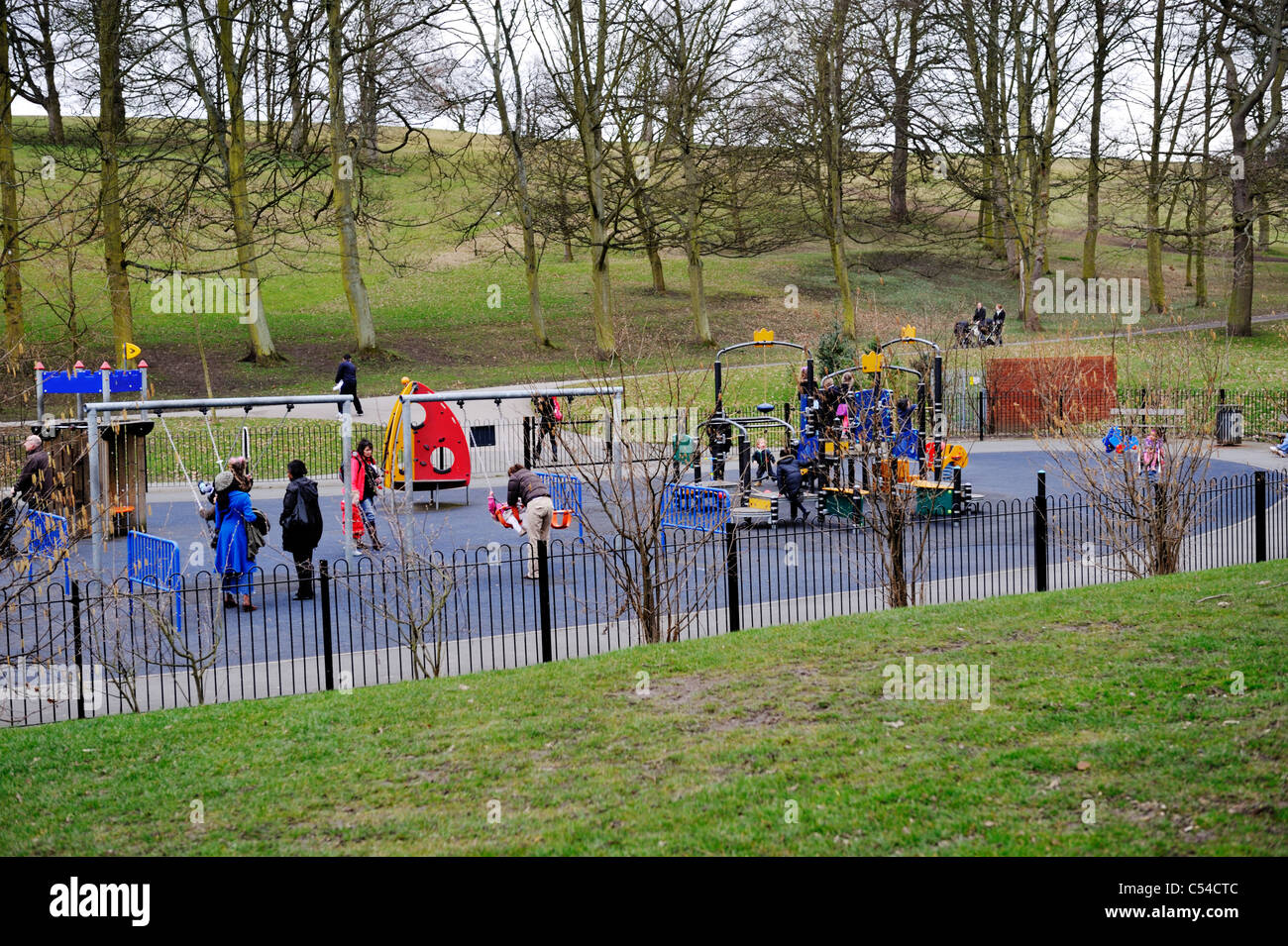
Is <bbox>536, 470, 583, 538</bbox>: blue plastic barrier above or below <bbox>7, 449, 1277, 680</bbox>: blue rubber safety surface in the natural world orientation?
above

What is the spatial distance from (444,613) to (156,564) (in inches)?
192

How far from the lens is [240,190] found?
32.9m

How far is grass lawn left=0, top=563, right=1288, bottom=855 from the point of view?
19.2ft

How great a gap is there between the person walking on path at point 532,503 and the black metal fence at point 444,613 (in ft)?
2.55

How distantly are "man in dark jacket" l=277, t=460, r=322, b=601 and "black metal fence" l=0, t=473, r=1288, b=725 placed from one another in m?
0.62

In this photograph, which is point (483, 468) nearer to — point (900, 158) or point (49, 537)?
point (49, 537)

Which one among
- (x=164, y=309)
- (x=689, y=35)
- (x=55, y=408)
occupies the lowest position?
(x=55, y=408)

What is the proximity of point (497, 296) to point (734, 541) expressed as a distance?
127 ft

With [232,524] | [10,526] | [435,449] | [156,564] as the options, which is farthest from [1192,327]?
[10,526]

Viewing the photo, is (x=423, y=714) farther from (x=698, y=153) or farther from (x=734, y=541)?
(x=698, y=153)

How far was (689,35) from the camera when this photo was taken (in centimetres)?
4059

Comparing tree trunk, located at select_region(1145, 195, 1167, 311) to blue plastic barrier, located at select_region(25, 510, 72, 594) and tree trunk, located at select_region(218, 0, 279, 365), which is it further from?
blue plastic barrier, located at select_region(25, 510, 72, 594)

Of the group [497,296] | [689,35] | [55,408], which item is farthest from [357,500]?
[497,296]

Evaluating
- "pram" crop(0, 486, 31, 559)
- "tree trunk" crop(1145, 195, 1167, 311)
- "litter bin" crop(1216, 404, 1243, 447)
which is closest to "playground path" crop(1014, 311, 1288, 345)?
"tree trunk" crop(1145, 195, 1167, 311)
